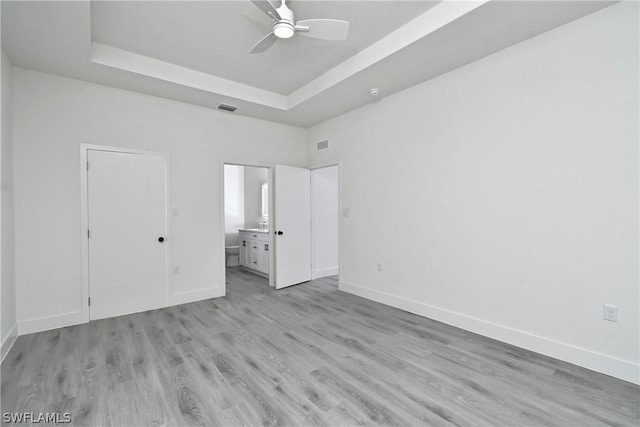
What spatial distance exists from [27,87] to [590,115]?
17.6 ft

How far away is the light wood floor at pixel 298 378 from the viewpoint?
1.87m

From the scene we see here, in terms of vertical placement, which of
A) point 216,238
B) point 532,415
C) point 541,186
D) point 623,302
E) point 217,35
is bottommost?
point 532,415

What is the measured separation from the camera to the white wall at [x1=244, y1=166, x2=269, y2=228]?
7.14m

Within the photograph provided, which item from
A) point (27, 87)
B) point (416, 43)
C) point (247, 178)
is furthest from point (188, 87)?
point (247, 178)

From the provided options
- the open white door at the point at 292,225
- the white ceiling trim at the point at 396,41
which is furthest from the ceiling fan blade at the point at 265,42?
the open white door at the point at 292,225

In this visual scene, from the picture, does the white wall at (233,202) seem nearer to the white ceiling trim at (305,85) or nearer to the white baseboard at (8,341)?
the white ceiling trim at (305,85)

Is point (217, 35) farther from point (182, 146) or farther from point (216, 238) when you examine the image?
point (216, 238)

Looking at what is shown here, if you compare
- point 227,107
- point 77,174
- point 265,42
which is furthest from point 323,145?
point 77,174

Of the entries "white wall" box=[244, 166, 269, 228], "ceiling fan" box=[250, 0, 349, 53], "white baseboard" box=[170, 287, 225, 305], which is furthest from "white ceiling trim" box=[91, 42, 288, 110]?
"white wall" box=[244, 166, 269, 228]

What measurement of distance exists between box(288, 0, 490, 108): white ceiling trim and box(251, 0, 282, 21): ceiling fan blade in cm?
123

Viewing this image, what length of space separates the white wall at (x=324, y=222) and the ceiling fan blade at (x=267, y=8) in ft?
10.9

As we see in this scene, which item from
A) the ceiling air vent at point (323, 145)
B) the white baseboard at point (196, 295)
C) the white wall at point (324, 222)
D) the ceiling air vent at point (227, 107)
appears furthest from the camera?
the white wall at point (324, 222)

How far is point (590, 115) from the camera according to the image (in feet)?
7.79

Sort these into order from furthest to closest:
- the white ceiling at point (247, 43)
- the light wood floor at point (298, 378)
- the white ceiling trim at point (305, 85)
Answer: the white ceiling trim at point (305, 85) → the white ceiling at point (247, 43) → the light wood floor at point (298, 378)
